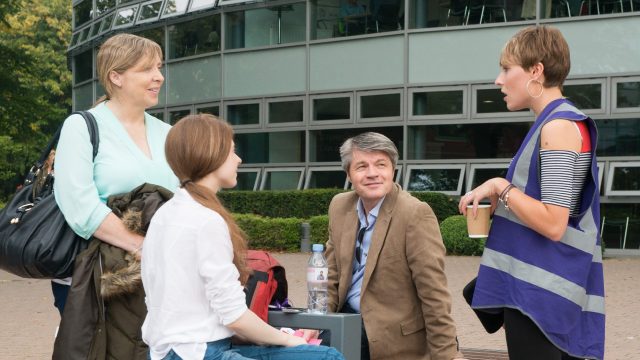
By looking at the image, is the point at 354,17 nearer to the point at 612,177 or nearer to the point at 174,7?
the point at 174,7

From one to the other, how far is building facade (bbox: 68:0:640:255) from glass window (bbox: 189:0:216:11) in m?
0.04

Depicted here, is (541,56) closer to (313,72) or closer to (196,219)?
(196,219)

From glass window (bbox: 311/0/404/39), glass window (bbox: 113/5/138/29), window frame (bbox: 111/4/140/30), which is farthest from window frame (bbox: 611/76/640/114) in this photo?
glass window (bbox: 113/5/138/29)

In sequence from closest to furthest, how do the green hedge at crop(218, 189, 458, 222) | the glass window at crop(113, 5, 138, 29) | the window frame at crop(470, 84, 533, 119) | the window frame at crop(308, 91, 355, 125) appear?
the window frame at crop(470, 84, 533, 119), the green hedge at crop(218, 189, 458, 222), the window frame at crop(308, 91, 355, 125), the glass window at crop(113, 5, 138, 29)

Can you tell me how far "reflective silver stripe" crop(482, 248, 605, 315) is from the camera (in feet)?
9.66

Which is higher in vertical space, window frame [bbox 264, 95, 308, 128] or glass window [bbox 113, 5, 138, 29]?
glass window [bbox 113, 5, 138, 29]

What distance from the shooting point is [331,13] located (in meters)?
20.7

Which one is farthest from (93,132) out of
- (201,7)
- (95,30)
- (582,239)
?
(95,30)

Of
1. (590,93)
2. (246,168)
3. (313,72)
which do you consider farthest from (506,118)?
(246,168)

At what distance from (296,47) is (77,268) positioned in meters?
17.8

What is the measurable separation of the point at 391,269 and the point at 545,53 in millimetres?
1354

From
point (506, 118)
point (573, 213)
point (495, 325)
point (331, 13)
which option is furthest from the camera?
point (331, 13)

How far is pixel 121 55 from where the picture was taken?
3.95 metres

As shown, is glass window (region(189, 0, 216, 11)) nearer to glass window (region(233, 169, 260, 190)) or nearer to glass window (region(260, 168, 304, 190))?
glass window (region(233, 169, 260, 190))
